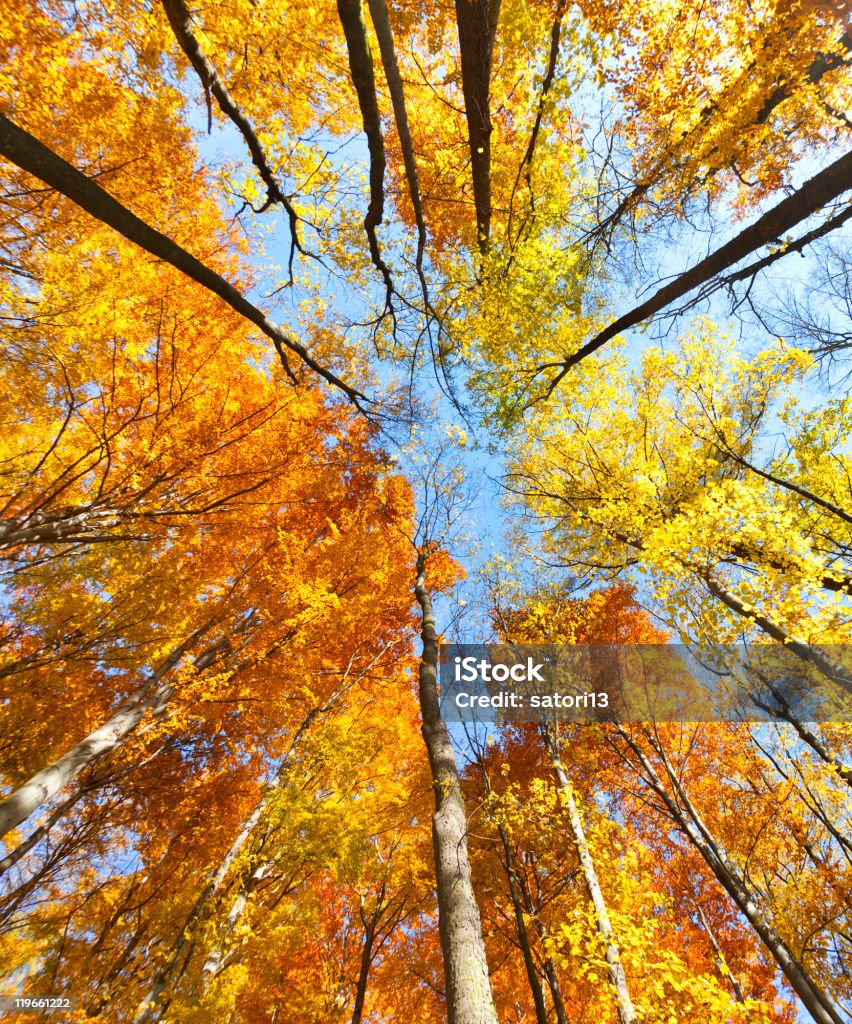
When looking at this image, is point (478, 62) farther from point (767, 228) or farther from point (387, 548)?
point (387, 548)

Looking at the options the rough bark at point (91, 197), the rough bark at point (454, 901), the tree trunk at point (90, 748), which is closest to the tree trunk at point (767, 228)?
the rough bark at point (91, 197)

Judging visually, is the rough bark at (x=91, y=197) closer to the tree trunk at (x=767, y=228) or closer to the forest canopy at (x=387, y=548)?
the forest canopy at (x=387, y=548)

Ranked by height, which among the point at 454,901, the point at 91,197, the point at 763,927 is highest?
the point at 91,197

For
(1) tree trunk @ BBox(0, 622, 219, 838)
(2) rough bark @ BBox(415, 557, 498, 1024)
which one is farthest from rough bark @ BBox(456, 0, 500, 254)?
(1) tree trunk @ BBox(0, 622, 219, 838)

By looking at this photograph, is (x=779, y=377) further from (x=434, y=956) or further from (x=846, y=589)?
(x=434, y=956)

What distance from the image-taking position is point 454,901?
3.24m

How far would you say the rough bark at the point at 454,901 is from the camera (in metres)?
2.62

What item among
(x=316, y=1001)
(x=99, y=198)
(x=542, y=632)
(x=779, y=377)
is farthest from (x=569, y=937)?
(x=779, y=377)

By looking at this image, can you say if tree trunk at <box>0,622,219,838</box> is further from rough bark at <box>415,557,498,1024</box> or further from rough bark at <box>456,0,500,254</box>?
rough bark at <box>456,0,500,254</box>

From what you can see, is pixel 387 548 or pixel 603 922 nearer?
pixel 603 922

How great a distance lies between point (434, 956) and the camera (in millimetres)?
8383

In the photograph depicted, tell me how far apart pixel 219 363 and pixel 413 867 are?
441 inches

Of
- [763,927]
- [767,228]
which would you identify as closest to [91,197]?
[767,228]

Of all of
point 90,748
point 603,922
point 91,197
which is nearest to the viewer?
point 91,197
